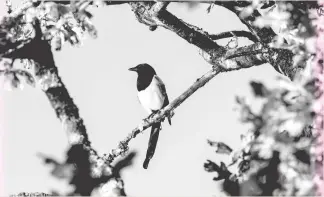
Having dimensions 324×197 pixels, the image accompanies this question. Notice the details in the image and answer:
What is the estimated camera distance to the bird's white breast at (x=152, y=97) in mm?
6977

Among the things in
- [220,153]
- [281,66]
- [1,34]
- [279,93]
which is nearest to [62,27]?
[1,34]

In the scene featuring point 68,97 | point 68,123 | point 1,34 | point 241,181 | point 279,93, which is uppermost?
point 1,34

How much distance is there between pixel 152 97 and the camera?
6.96m

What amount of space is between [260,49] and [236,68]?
59cm

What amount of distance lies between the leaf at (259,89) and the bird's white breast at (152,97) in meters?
4.83

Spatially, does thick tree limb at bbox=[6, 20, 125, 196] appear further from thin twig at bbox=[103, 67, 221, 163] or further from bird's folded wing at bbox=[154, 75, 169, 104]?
bird's folded wing at bbox=[154, 75, 169, 104]

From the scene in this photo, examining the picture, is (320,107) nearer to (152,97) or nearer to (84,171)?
(84,171)

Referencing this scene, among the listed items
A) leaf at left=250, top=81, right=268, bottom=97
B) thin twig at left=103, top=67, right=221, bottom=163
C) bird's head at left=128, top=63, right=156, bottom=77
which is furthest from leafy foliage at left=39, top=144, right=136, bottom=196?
bird's head at left=128, top=63, right=156, bottom=77

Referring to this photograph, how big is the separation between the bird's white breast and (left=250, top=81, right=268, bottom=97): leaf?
190 inches

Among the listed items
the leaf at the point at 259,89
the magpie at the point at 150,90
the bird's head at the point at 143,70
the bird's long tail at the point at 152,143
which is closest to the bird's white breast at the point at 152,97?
the magpie at the point at 150,90

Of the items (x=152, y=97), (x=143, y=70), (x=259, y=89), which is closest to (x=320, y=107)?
(x=259, y=89)

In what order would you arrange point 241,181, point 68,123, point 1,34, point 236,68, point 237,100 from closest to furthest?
1. point 237,100
2. point 241,181
3. point 68,123
4. point 1,34
5. point 236,68

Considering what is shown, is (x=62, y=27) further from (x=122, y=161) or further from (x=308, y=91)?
(x=308, y=91)

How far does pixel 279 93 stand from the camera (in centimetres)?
212
